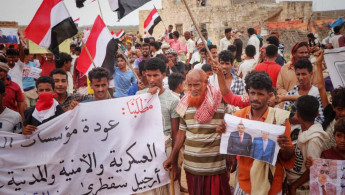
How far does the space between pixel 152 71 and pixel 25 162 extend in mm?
1960

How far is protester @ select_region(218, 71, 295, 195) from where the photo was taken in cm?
306

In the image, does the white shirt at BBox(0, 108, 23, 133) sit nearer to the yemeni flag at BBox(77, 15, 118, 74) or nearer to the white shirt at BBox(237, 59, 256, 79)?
the yemeni flag at BBox(77, 15, 118, 74)

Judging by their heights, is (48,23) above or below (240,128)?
above

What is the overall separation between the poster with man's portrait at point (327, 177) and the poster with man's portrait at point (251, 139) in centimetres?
44

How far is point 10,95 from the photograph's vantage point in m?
5.33

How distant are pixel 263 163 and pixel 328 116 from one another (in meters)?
1.08

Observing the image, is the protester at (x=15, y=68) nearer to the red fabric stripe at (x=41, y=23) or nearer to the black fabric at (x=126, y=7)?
the red fabric stripe at (x=41, y=23)

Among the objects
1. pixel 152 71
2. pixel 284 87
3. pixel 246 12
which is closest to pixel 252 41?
pixel 284 87

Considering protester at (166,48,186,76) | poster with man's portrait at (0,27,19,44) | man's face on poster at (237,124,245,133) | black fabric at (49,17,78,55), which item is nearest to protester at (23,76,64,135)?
black fabric at (49,17,78,55)

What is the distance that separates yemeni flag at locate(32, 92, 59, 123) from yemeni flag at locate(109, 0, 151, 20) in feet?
5.50

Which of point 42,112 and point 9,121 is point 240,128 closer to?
point 42,112

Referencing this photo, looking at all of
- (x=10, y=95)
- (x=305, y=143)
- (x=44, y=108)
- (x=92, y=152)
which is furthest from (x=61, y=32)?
(x=305, y=143)

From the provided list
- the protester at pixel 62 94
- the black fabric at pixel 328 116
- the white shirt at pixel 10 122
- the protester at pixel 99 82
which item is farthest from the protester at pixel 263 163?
the white shirt at pixel 10 122

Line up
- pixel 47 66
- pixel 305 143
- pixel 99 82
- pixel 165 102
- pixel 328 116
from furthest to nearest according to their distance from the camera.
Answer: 1. pixel 47 66
2. pixel 99 82
3. pixel 165 102
4. pixel 328 116
5. pixel 305 143
